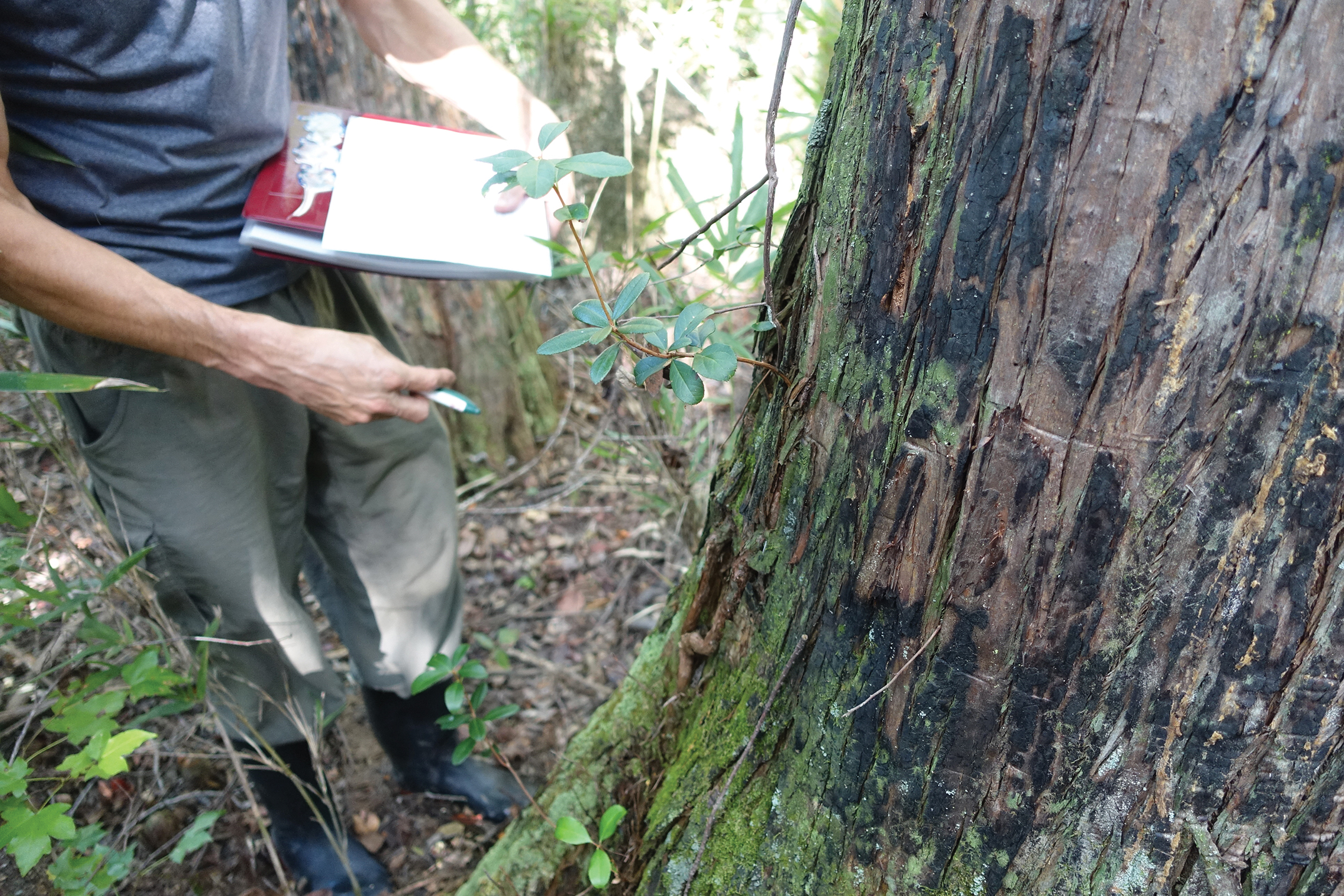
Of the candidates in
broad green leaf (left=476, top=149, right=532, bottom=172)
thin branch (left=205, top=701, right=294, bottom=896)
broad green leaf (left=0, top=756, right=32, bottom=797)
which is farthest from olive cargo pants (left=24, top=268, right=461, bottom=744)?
broad green leaf (left=476, top=149, right=532, bottom=172)

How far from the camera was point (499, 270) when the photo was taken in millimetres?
1492

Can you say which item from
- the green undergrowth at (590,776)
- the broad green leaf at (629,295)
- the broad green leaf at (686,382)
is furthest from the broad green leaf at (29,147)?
the green undergrowth at (590,776)

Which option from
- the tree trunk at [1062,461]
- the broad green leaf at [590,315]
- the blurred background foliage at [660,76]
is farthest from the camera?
the blurred background foliage at [660,76]

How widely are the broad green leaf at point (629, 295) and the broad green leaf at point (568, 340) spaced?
0.12ft

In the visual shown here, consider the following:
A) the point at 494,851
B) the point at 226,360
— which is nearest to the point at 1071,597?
the point at 494,851

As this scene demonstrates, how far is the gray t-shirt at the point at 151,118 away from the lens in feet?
4.18

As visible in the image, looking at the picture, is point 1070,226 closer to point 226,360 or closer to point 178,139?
point 226,360

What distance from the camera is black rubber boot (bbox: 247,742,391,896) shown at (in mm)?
1923

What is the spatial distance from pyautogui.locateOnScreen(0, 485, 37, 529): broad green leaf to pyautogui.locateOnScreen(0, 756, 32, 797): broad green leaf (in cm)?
38

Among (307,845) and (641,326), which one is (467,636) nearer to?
(307,845)

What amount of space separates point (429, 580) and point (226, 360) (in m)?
0.79

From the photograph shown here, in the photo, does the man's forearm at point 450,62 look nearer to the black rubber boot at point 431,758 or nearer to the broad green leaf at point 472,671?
the broad green leaf at point 472,671

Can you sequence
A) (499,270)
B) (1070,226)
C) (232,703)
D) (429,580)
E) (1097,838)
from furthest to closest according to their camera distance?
(429,580) < (232,703) < (499,270) < (1097,838) < (1070,226)

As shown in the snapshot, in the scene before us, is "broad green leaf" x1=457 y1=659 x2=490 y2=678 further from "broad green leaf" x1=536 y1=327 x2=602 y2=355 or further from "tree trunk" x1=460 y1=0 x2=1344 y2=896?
"broad green leaf" x1=536 y1=327 x2=602 y2=355
